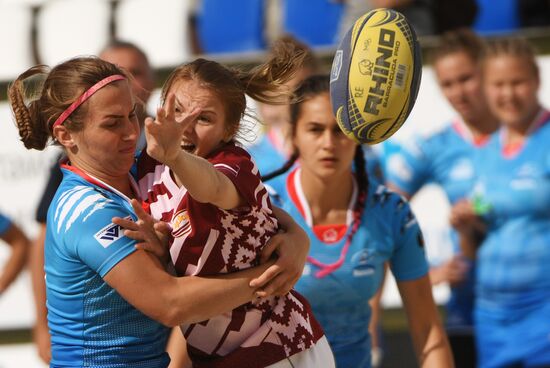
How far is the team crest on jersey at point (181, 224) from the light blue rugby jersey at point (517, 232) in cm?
303

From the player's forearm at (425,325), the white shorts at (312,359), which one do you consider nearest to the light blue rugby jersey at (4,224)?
the player's forearm at (425,325)

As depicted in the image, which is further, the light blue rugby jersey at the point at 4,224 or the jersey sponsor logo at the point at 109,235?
the light blue rugby jersey at the point at 4,224

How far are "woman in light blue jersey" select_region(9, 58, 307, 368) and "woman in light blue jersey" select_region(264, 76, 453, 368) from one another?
843 millimetres

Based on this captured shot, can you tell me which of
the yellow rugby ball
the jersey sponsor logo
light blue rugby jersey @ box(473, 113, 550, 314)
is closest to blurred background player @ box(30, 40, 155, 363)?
the yellow rugby ball

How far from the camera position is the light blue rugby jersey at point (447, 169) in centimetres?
600

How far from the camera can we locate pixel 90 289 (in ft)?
10.1

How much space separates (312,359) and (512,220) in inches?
107

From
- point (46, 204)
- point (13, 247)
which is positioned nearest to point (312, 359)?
point (46, 204)

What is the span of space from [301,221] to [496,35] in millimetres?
3358

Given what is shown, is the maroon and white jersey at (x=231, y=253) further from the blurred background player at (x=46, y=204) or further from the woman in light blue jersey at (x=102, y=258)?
the blurred background player at (x=46, y=204)

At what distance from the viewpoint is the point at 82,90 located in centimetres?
314

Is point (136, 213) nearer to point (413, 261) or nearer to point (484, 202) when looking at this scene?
point (413, 261)

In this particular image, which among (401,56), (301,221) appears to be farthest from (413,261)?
(401,56)

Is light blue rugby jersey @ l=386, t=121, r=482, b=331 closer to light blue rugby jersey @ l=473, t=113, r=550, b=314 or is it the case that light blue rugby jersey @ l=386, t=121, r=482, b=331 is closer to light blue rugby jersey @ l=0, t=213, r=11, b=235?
light blue rugby jersey @ l=473, t=113, r=550, b=314
